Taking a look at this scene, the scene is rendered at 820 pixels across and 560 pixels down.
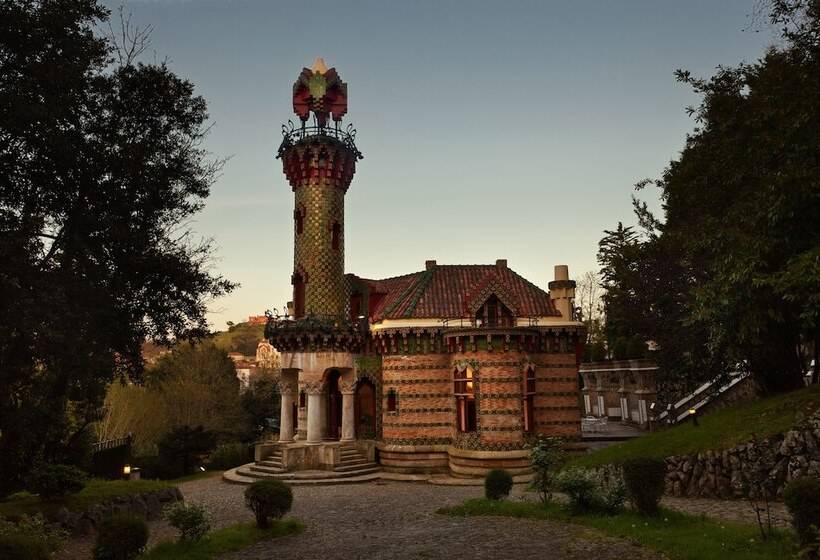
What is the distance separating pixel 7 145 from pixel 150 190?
3017 mm

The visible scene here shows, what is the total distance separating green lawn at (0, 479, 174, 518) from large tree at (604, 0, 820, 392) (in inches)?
688

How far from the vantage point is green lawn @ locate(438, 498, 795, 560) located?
32.0 ft

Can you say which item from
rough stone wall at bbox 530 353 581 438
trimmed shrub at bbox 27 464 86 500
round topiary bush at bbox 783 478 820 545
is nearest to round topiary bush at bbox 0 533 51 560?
trimmed shrub at bbox 27 464 86 500

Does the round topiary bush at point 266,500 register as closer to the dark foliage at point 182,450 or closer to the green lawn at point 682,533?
the green lawn at point 682,533

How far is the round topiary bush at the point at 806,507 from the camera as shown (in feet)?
29.7

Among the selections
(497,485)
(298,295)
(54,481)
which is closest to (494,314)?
(298,295)

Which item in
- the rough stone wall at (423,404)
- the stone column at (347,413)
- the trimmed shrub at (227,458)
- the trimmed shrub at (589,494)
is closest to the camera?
the trimmed shrub at (589,494)

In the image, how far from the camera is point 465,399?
2577cm

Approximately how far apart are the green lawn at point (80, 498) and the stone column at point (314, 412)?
813cm

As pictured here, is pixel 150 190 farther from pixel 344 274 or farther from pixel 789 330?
pixel 789 330

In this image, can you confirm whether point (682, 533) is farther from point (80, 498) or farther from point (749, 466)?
point (80, 498)

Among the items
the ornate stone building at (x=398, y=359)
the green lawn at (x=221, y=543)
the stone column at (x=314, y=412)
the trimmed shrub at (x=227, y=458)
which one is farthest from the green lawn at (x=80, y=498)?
the trimmed shrub at (x=227, y=458)

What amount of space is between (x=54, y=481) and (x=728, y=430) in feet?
61.7

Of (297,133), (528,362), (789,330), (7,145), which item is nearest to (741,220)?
(789,330)
